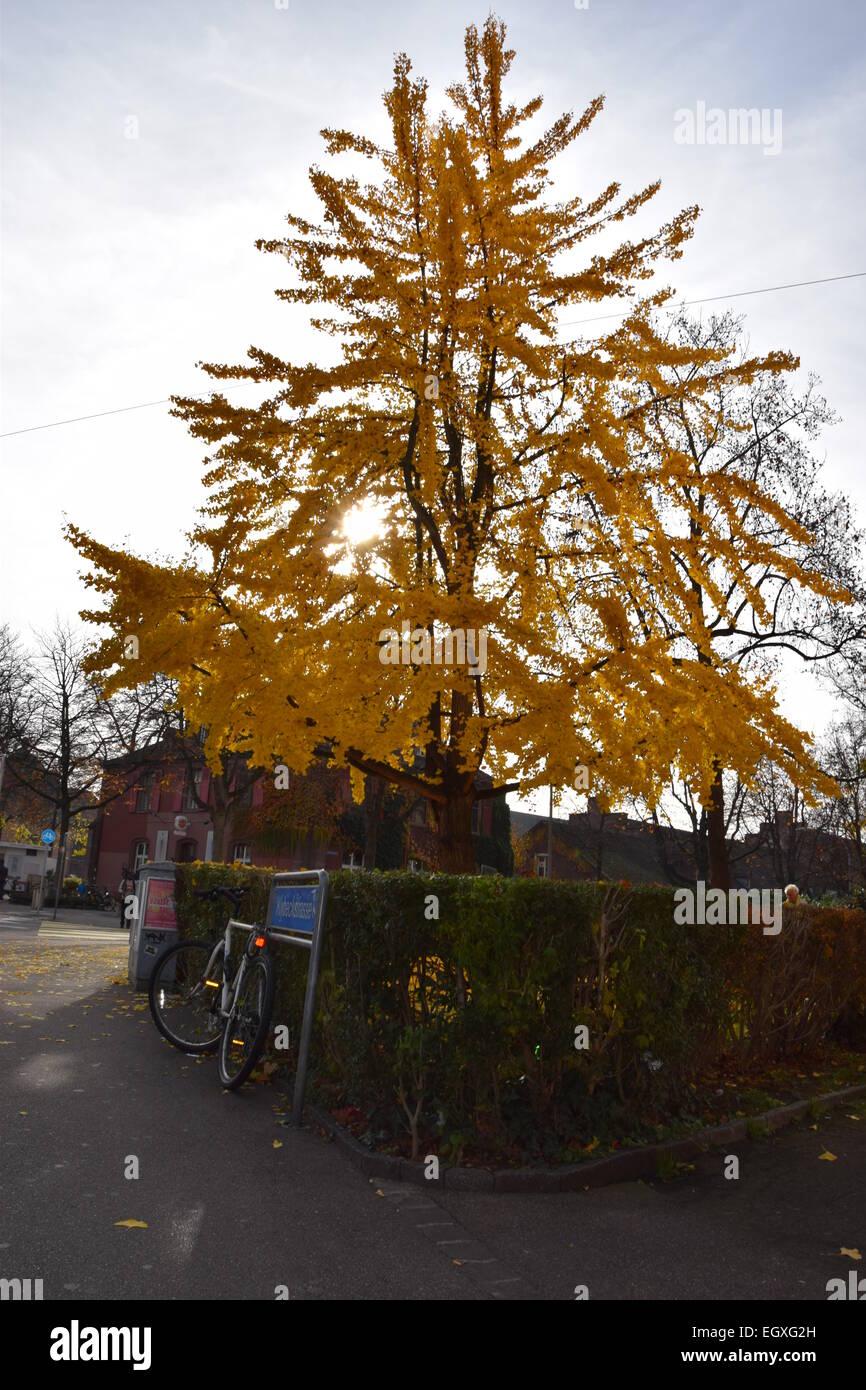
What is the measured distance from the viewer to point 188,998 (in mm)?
8070

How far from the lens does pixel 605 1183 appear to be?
5.16 metres

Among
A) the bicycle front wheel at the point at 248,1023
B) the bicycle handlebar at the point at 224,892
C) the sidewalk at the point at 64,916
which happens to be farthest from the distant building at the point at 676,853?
the bicycle front wheel at the point at 248,1023

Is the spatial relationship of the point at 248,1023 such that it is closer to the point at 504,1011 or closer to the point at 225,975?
the point at 225,975

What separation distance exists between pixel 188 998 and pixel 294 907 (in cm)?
195

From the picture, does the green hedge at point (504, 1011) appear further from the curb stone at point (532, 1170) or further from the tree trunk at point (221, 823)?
→ the tree trunk at point (221, 823)

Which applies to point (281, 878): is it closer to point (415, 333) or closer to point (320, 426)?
point (320, 426)

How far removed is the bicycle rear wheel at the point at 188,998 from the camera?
25.4 feet

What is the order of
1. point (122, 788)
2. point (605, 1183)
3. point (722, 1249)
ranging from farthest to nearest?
point (122, 788) < point (605, 1183) < point (722, 1249)

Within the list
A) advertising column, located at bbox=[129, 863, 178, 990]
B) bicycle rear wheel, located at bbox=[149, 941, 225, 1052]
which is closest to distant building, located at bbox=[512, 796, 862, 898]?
advertising column, located at bbox=[129, 863, 178, 990]

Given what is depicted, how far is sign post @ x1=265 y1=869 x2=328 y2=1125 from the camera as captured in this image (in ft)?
19.8

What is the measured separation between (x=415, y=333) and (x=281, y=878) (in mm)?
5087

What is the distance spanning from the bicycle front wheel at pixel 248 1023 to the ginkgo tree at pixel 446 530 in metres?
2.52
